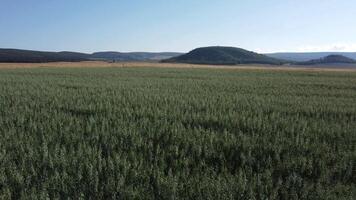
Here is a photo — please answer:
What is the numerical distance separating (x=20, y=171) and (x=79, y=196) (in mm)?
1494

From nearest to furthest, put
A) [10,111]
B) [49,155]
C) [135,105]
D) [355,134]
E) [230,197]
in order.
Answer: [230,197]
[49,155]
[355,134]
[10,111]
[135,105]

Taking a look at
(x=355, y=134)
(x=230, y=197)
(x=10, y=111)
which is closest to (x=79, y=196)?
(x=230, y=197)

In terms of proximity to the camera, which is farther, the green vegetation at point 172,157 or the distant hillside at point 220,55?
the distant hillside at point 220,55

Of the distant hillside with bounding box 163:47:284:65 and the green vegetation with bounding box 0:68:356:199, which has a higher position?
the green vegetation with bounding box 0:68:356:199

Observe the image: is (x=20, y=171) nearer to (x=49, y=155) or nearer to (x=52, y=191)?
(x=49, y=155)

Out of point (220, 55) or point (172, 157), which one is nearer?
point (172, 157)

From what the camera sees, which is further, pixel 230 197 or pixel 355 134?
pixel 355 134

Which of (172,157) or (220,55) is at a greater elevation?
(172,157)

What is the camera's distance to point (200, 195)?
18.9 ft

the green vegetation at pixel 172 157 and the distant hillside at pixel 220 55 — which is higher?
the green vegetation at pixel 172 157

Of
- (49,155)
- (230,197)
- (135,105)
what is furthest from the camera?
(135,105)

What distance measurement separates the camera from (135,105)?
49.0 ft

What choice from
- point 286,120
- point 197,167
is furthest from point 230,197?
point 286,120

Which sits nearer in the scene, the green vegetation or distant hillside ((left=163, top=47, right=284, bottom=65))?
the green vegetation
